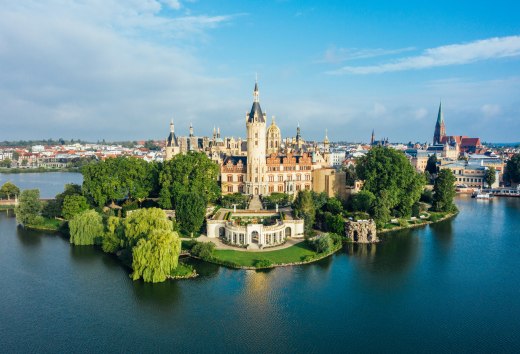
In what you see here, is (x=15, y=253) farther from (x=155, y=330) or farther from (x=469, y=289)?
(x=469, y=289)

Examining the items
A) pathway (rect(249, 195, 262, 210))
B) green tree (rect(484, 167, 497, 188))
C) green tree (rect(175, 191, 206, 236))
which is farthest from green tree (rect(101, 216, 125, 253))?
green tree (rect(484, 167, 497, 188))

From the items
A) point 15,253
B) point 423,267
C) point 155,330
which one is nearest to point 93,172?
point 15,253

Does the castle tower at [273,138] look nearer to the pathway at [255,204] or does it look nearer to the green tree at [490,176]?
the pathway at [255,204]

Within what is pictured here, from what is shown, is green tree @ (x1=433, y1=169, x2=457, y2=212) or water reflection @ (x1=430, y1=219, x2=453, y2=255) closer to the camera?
water reflection @ (x1=430, y1=219, x2=453, y2=255)

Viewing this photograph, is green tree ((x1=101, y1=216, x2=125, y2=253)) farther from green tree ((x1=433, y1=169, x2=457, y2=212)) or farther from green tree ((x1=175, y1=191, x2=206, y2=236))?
green tree ((x1=433, y1=169, x2=457, y2=212))

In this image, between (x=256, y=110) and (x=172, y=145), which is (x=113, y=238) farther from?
(x=172, y=145)

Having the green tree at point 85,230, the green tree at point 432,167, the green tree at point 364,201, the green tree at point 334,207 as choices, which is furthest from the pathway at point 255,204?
the green tree at point 432,167

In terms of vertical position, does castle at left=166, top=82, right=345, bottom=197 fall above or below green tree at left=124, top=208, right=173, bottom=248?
above
